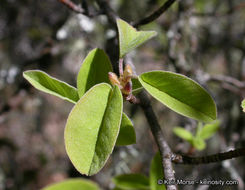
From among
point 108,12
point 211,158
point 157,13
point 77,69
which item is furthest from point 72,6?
point 77,69

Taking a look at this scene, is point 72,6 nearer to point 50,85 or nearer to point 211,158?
point 50,85

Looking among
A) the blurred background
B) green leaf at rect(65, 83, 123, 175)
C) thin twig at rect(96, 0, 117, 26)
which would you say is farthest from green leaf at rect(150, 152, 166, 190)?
the blurred background

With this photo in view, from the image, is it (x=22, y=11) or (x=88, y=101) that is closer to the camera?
(x=88, y=101)

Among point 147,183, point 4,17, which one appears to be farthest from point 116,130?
point 4,17

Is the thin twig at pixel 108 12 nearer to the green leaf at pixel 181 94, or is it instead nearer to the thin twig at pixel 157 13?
the thin twig at pixel 157 13

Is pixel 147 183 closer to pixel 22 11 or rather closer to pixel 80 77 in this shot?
pixel 80 77

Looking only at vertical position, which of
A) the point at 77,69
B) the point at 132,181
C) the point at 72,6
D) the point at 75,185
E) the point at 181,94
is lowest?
the point at 77,69

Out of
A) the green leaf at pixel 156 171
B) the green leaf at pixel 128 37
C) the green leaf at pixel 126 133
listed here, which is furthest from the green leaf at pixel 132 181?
the green leaf at pixel 128 37
